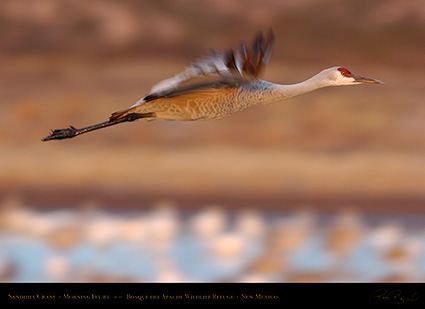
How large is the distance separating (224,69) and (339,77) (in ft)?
11.4

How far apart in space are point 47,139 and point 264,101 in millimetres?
6263

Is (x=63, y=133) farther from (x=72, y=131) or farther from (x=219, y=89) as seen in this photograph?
(x=219, y=89)

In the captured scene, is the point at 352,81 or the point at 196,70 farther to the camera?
the point at 352,81

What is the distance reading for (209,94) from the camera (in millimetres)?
17156

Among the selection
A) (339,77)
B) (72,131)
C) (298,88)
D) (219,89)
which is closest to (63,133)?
(72,131)

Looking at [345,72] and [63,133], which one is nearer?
[345,72]

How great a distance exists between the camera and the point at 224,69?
1691 cm

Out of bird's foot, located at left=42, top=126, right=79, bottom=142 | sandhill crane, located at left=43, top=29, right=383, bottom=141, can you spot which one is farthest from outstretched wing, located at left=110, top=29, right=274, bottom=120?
bird's foot, located at left=42, top=126, right=79, bottom=142

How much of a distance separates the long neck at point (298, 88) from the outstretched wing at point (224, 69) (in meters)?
0.73

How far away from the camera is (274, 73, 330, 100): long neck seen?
59.2ft

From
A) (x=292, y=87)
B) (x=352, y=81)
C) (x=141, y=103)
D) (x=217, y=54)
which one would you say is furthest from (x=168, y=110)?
(x=352, y=81)

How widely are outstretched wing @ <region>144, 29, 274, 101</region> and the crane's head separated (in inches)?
71.2

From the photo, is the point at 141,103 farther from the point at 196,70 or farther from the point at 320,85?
the point at 320,85

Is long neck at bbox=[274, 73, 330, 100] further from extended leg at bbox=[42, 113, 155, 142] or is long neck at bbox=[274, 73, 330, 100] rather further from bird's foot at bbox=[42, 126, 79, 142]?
bird's foot at bbox=[42, 126, 79, 142]
